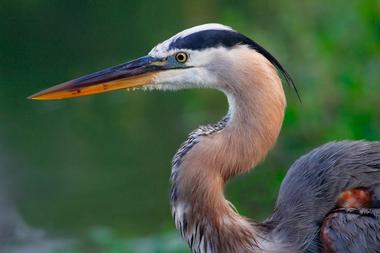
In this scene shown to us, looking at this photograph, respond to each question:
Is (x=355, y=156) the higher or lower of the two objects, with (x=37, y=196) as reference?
lower

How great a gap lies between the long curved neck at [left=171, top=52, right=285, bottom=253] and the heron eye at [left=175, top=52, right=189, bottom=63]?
0.62 feet

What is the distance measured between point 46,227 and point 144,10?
5.70 metres

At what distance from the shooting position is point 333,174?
434 cm

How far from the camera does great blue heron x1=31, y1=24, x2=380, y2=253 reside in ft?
14.1

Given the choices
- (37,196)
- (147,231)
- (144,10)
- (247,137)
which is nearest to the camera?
(247,137)

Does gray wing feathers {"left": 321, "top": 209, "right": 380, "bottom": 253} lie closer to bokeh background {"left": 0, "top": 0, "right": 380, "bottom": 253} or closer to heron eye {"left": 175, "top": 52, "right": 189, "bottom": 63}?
heron eye {"left": 175, "top": 52, "right": 189, "bottom": 63}

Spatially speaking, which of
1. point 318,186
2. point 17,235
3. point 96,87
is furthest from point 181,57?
point 17,235

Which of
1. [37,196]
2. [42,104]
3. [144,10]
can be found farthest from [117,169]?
[144,10]

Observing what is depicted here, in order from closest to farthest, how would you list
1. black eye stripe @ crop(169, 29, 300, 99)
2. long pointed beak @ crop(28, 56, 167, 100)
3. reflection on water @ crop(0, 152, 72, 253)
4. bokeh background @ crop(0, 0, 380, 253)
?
black eye stripe @ crop(169, 29, 300, 99) < long pointed beak @ crop(28, 56, 167, 100) < bokeh background @ crop(0, 0, 380, 253) < reflection on water @ crop(0, 152, 72, 253)

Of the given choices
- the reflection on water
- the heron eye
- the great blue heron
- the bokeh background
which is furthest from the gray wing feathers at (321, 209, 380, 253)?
the reflection on water

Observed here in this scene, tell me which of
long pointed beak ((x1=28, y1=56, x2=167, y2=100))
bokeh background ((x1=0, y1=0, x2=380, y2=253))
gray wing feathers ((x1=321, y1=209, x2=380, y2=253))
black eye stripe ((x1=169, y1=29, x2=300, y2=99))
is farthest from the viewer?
bokeh background ((x1=0, y1=0, x2=380, y2=253))

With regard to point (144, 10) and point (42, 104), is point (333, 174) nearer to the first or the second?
point (42, 104)

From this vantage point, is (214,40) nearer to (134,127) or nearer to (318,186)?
(318,186)

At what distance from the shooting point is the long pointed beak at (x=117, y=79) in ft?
14.6
